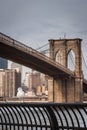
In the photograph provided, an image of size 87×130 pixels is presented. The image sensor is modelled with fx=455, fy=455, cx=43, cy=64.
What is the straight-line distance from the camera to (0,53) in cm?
4478

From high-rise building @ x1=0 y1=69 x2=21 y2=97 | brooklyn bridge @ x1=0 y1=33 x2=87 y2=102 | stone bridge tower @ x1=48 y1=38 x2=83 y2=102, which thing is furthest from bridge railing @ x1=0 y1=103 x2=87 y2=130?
high-rise building @ x1=0 y1=69 x2=21 y2=97

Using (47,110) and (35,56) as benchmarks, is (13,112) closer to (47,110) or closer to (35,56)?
(47,110)

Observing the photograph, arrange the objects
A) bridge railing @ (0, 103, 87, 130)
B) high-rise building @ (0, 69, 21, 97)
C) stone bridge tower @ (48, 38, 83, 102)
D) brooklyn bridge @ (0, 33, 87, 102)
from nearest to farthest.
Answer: bridge railing @ (0, 103, 87, 130)
brooklyn bridge @ (0, 33, 87, 102)
stone bridge tower @ (48, 38, 83, 102)
high-rise building @ (0, 69, 21, 97)

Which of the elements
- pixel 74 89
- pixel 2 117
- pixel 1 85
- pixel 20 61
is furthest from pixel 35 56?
pixel 1 85

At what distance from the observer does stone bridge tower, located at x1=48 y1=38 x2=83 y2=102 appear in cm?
7288

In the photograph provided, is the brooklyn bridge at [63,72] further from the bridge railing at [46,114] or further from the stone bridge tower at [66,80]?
the bridge railing at [46,114]

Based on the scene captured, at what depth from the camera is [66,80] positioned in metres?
73.3

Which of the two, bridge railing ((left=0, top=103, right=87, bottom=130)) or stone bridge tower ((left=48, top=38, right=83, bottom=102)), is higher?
stone bridge tower ((left=48, top=38, right=83, bottom=102))

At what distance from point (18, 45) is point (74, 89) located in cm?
3279

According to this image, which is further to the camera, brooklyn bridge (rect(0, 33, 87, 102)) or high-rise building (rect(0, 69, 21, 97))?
high-rise building (rect(0, 69, 21, 97))

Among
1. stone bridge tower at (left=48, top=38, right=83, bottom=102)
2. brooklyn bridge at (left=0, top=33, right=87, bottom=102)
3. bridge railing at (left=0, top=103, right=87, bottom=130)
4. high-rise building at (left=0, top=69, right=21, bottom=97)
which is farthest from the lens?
high-rise building at (left=0, top=69, right=21, bottom=97)

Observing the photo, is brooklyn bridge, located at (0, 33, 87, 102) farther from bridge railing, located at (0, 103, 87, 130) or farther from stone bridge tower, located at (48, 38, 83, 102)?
bridge railing, located at (0, 103, 87, 130)

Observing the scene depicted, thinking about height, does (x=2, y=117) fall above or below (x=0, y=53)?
below

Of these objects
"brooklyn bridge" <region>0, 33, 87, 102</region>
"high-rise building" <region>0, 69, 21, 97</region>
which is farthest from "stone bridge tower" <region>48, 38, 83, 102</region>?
"high-rise building" <region>0, 69, 21, 97</region>
